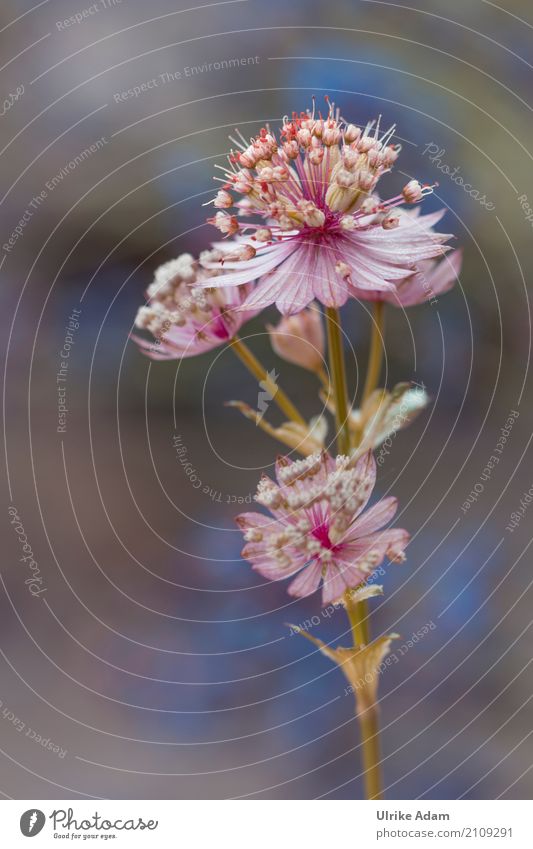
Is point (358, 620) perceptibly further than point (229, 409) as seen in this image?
No

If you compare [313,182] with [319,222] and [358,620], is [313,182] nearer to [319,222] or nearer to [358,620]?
[319,222]

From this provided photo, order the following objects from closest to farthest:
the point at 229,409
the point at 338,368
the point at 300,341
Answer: the point at 338,368 → the point at 300,341 → the point at 229,409

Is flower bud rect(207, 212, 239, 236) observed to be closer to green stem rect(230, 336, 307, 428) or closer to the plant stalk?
green stem rect(230, 336, 307, 428)

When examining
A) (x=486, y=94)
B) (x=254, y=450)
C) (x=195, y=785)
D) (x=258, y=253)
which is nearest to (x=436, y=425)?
(x=254, y=450)

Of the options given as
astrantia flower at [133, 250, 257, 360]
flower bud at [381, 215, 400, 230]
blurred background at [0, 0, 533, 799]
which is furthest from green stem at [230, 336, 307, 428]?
blurred background at [0, 0, 533, 799]

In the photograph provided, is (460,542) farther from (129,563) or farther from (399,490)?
(129,563)

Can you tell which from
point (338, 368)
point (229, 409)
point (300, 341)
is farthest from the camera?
point (229, 409)

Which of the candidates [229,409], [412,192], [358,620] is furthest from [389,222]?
[229,409]
